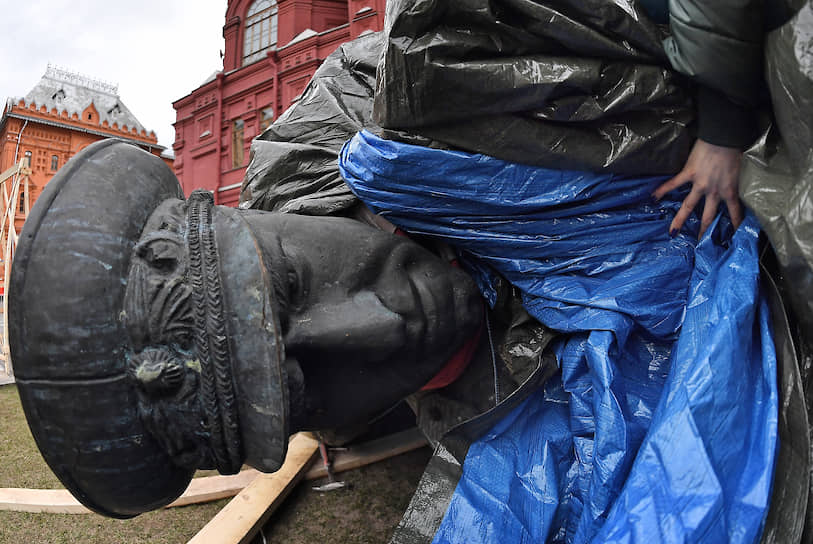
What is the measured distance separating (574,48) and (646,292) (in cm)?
44

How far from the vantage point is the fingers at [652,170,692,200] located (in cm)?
85

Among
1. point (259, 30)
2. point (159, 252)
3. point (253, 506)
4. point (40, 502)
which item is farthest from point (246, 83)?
point (159, 252)

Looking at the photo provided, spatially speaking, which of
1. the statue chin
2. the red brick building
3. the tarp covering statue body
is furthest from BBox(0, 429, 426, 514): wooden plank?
the red brick building

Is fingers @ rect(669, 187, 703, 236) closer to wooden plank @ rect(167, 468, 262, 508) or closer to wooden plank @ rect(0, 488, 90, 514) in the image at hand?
wooden plank @ rect(167, 468, 262, 508)

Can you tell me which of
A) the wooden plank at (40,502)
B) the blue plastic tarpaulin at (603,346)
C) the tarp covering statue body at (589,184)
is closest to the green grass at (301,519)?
the wooden plank at (40,502)

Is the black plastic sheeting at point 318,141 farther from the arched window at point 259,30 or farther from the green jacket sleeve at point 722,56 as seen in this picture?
the arched window at point 259,30

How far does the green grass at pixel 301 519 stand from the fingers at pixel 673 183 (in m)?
1.12

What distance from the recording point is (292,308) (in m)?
0.81

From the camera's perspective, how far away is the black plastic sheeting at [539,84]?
0.76 meters

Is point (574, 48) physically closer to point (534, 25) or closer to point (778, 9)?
point (534, 25)

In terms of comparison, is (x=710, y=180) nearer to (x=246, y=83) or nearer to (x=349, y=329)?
(x=349, y=329)

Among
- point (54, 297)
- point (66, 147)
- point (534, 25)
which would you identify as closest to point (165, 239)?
point (54, 297)

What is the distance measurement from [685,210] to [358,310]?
2.01 ft

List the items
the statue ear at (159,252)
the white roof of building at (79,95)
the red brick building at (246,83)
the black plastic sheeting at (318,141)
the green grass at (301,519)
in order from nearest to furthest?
the statue ear at (159,252) < the black plastic sheeting at (318,141) < the green grass at (301,519) < the red brick building at (246,83) < the white roof of building at (79,95)
